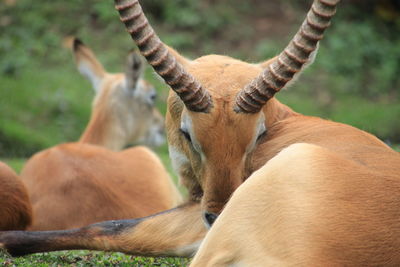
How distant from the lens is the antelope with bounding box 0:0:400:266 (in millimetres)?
3713

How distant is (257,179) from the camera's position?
398 cm

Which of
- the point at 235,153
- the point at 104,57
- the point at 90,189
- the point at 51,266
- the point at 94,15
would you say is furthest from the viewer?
the point at 94,15

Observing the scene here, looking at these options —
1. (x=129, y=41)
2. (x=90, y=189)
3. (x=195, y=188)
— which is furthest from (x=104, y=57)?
(x=195, y=188)

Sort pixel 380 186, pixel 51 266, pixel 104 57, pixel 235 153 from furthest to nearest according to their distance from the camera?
pixel 104 57 → pixel 51 266 → pixel 235 153 → pixel 380 186

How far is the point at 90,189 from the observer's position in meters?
6.89

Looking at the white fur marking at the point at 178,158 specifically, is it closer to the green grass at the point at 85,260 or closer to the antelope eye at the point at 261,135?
the antelope eye at the point at 261,135

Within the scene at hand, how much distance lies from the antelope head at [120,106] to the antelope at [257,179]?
418 cm

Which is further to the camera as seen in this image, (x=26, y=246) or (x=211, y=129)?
(x=26, y=246)

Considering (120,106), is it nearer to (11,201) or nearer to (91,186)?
(91,186)

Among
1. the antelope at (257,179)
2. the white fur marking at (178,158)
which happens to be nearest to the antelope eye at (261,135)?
the antelope at (257,179)

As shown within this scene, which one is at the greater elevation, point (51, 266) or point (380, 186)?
point (380, 186)

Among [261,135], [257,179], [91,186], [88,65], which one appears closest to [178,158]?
[261,135]

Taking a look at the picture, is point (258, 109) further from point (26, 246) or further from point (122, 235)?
point (26, 246)

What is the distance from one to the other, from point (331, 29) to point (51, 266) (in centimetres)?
1127
